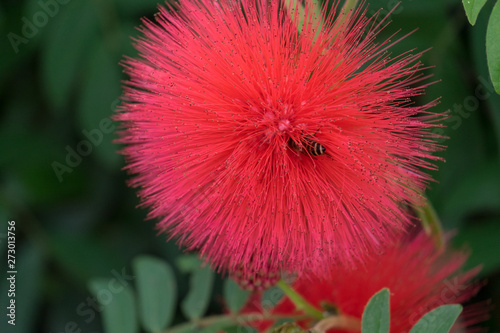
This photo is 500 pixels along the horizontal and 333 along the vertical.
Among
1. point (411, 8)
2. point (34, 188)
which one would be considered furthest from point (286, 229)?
point (34, 188)

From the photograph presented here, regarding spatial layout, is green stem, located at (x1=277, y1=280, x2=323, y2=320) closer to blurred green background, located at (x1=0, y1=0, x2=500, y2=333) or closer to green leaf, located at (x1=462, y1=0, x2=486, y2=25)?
blurred green background, located at (x1=0, y1=0, x2=500, y2=333)

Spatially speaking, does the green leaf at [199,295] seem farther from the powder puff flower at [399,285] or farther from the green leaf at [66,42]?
the green leaf at [66,42]

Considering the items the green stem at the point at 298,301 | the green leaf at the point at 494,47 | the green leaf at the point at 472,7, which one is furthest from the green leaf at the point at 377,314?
the green leaf at the point at 472,7

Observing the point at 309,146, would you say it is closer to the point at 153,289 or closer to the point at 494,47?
the point at 494,47

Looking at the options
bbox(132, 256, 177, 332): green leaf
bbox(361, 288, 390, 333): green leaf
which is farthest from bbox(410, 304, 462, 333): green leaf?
bbox(132, 256, 177, 332): green leaf

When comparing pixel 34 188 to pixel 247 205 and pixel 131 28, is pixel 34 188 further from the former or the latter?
pixel 247 205

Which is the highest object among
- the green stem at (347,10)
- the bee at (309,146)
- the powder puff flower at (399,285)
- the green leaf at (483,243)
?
the green stem at (347,10)
